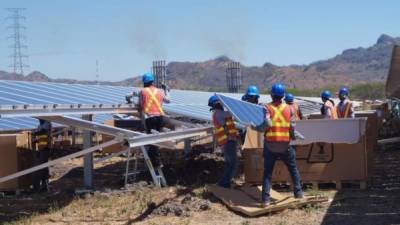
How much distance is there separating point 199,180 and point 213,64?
164 m

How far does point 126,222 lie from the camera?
9.50m

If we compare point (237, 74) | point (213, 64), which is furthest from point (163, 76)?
point (213, 64)

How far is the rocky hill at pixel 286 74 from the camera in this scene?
14525cm

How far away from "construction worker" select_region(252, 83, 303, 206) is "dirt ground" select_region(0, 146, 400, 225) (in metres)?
0.55

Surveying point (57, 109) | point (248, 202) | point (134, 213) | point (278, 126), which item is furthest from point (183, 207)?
point (57, 109)

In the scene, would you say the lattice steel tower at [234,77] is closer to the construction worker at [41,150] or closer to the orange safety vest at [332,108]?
the orange safety vest at [332,108]

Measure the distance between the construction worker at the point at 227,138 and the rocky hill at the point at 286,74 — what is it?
122288 mm

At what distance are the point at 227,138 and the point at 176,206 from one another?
181 cm

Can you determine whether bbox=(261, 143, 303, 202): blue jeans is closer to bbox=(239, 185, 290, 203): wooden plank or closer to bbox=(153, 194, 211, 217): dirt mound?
bbox=(239, 185, 290, 203): wooden plank

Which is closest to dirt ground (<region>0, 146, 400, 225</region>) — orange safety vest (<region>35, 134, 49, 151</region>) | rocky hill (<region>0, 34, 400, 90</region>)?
orange safety vest (<region>35, 134, 49, 151</region>)

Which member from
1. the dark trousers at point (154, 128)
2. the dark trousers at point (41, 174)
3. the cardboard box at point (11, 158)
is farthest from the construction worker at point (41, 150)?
the dark trousers at point (154, 128)

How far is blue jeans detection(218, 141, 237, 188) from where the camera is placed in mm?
11172

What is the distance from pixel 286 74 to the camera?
15025 cm

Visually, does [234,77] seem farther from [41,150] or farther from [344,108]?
[41,150]
